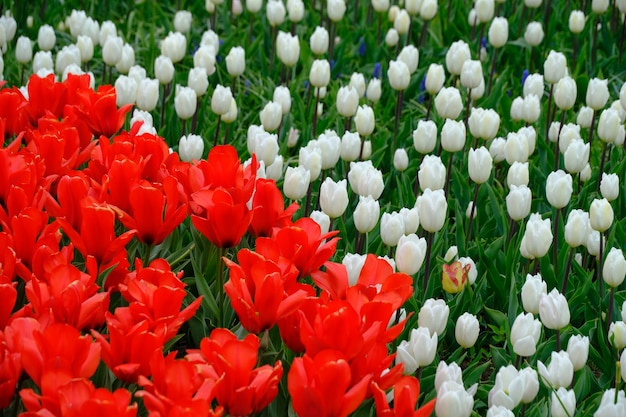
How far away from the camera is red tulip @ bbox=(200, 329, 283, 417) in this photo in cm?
193

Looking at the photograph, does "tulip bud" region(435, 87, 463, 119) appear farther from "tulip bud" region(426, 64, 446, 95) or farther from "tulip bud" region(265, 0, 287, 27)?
"tulip bud" region(265, 0, 287, 27)

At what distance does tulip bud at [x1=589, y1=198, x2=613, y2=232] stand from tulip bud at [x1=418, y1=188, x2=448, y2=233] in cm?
48

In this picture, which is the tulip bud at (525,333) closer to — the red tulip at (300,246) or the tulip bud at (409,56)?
the red tulip at (300,246)

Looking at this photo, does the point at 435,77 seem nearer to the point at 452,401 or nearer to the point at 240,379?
the point at 452,401

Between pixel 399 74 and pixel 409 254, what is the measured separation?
1.64m

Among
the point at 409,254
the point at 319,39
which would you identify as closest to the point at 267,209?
the point at 409,254

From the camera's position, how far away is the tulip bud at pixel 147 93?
3.92 meters

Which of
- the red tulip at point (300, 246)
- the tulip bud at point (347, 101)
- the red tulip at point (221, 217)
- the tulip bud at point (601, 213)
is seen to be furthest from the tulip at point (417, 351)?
the tulip bud at point (347, 101)

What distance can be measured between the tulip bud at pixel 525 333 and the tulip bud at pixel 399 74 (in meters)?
1.89

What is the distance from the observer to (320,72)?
14.1 feet

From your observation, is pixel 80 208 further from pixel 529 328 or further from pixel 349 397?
pixel 529 328

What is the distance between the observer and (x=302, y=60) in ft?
17.6

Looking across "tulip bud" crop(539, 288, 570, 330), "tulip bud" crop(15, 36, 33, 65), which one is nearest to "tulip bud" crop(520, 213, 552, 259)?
"tulip bud" crop(539, 288, 570, 330)

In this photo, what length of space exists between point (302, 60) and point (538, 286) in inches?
116
